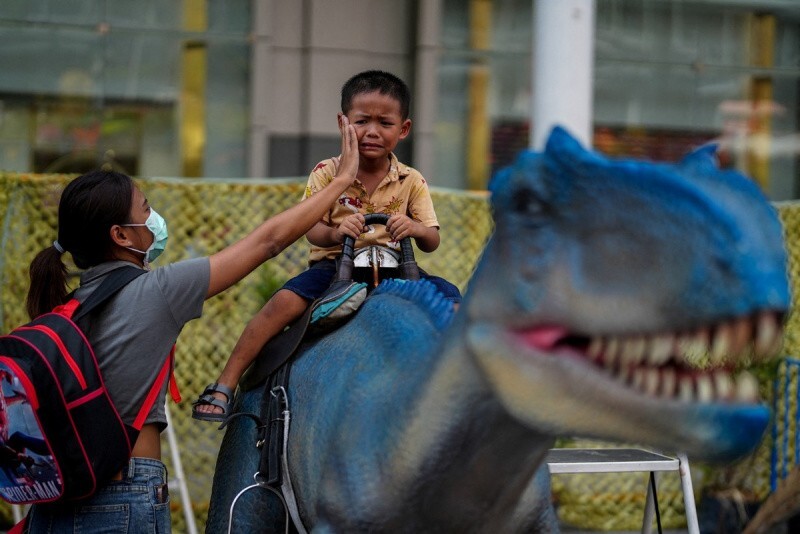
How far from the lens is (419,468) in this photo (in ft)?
7.93

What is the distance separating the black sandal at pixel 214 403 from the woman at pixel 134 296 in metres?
0.29

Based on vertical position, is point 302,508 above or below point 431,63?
below

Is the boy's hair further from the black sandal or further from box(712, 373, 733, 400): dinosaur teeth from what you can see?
box(712, 373, 733, 400): dinosaur teeth

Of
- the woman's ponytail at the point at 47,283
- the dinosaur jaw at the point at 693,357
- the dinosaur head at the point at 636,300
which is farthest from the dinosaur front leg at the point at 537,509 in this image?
the woman's ponytail at the point at 47,283

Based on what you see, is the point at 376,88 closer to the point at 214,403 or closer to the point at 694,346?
the point at 214,403

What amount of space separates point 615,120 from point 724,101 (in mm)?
1060

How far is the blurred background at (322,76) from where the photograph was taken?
9.05 m

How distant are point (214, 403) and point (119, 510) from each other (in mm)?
538

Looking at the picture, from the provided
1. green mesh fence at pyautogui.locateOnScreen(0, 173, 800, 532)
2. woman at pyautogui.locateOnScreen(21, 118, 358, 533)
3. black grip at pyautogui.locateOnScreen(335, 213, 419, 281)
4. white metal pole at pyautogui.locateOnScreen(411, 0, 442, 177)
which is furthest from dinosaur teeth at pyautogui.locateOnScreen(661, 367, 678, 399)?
white metal pole at pyautogui.locateOnScreen(411, 0, 442, 177)

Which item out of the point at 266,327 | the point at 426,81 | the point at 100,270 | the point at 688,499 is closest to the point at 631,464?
the point at 688,499

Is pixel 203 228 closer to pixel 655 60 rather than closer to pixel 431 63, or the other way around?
pixel 431 63

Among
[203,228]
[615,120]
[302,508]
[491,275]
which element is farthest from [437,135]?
[491,275]

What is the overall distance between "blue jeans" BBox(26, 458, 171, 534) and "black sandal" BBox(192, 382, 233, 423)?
1.07 feet

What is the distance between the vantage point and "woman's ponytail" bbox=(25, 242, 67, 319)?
10.4 feet
